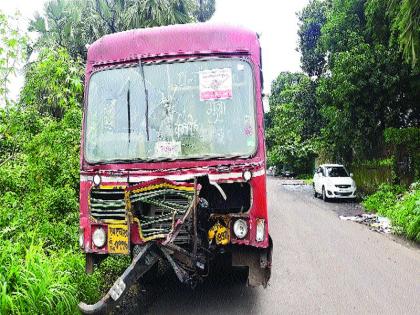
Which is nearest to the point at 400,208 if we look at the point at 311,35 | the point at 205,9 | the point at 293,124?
the point at 205,9

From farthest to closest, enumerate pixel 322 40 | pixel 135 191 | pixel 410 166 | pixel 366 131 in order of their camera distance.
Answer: pixel 322 40
pixel 366 131
pixel 410 166
pixel 135 191

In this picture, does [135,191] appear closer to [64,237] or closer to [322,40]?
[64,237]

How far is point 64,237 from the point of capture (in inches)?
264

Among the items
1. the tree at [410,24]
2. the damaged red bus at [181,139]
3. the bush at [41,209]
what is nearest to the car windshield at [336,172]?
the tree at [410,24]

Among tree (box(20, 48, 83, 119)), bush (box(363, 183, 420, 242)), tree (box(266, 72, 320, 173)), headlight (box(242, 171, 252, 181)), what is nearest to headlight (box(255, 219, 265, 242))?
headlight (box(242, 171, 252, 181))

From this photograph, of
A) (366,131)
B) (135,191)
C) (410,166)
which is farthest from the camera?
(366,131)

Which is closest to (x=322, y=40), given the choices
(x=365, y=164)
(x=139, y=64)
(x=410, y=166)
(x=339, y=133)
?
(x=339, y=133)

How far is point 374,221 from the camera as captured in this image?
12.5 metres

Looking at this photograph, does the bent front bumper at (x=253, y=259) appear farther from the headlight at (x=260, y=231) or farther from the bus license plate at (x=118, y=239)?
the bus license plate at (x=118, y=239)

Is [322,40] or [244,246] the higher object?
[322,40]

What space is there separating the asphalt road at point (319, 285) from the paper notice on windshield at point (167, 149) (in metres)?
1.88

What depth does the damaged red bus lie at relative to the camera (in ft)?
16.0

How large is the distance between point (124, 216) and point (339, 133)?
1564 centimetres

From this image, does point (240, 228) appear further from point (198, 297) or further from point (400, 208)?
point (400, 208)
